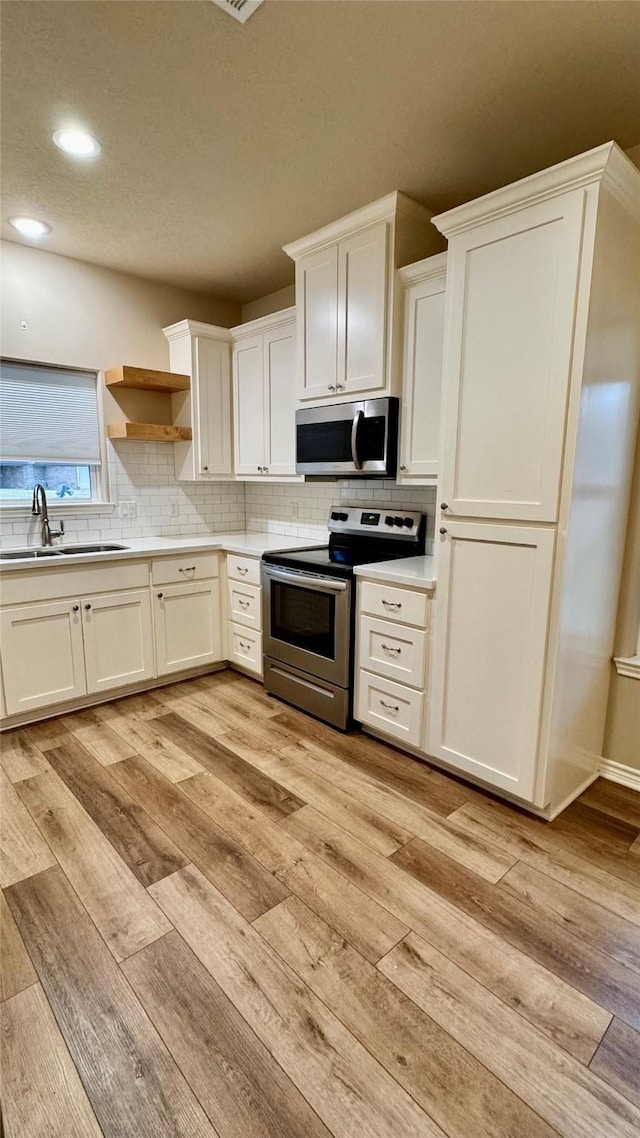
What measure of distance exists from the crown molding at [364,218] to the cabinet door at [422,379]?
384 mm

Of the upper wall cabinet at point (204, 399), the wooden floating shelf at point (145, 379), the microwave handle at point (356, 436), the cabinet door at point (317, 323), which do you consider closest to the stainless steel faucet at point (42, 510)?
the wooden floating shelf at point (145, 379)

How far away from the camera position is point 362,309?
8.64 feet

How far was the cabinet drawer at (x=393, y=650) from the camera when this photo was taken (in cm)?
243

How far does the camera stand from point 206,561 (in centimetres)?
348

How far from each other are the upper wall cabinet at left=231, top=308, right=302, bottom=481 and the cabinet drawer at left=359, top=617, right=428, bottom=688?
1.24m

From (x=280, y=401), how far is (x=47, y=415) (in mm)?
1439

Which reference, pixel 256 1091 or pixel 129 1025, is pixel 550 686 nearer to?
pixel 256 1091

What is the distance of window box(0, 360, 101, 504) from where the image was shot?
3.12 m

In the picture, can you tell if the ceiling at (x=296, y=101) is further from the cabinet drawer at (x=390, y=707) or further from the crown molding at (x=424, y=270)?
the cabinet drawer at (x=390, y=707)

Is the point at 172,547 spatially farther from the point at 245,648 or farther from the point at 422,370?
the point at 422,370

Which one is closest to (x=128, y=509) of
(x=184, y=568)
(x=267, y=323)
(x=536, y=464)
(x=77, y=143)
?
(x=184, y=568)

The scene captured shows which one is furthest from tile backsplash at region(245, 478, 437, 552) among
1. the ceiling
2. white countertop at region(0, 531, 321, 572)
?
the ceiling

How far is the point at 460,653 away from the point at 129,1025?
1.61 metres

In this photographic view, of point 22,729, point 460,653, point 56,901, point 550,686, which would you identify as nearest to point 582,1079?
point 550,686
